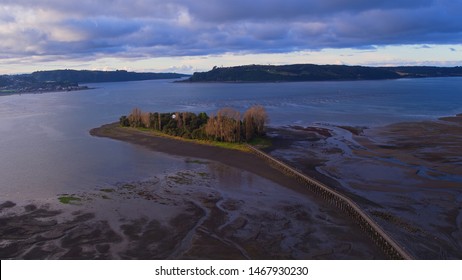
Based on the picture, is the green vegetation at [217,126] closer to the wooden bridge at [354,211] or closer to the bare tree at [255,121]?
the bare tree at [255,121]

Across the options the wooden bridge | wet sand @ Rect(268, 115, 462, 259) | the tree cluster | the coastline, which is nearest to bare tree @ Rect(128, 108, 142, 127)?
the coastline

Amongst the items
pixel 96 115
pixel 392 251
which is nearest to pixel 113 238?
pixel 392 251

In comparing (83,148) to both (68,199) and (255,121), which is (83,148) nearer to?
(255,121)

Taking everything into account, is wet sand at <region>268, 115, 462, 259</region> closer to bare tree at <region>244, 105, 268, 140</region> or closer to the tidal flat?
bare tree at <region>244, 105, 268, 140</region>

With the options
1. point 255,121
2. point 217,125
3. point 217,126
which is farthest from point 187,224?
point 255,121

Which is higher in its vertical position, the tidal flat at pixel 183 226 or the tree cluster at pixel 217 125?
the tree cluster at pixel 217 125

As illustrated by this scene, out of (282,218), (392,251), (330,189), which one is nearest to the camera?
(392,251)

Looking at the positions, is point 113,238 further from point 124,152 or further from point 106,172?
point 124,152

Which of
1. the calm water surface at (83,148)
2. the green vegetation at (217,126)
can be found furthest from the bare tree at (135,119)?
the calm water surface at (83,148)
